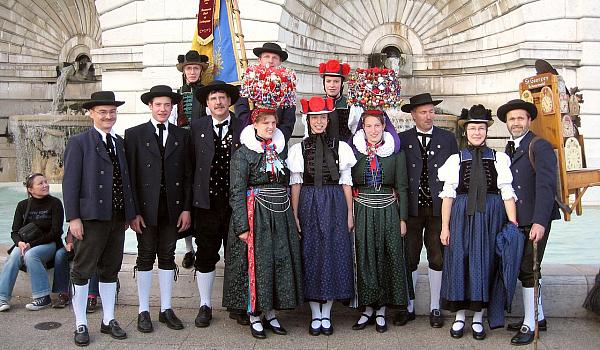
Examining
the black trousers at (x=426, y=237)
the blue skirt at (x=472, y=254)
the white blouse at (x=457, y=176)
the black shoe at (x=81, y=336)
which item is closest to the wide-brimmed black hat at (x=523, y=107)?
the white blouse at (x=457, y=176)

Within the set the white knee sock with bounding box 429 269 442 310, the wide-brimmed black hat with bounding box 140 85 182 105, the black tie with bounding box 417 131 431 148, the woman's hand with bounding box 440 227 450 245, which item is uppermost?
the wide-brimmed black hat with bounding box 140 85 182 105

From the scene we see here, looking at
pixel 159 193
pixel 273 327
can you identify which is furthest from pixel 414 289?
pixel 159 193

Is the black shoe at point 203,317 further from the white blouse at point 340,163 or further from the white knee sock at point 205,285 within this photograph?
the white blouse at point 340,163

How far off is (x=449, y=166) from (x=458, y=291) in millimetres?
931

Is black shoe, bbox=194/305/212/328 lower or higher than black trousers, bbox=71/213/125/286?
lower

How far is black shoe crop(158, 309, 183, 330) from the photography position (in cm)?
462

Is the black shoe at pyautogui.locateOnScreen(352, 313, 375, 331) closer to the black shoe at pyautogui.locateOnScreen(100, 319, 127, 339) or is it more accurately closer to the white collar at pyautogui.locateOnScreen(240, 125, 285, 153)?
the white collar at pyautogui.locateOnScreen(240, 125, 285, 153)

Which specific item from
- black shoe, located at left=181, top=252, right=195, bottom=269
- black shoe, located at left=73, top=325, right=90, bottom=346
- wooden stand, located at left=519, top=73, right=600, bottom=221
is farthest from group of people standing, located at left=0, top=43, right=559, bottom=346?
black shoe, located at left=181, top=252, right=195, bottom=269

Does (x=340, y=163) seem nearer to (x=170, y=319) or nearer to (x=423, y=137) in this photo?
(x=423, y=137)

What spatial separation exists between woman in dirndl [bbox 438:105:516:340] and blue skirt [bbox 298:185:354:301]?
747 millimetres

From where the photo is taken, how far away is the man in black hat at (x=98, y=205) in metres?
4.21

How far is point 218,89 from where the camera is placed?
472cm

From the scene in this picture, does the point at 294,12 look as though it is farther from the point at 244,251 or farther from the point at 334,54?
the point at 244,251

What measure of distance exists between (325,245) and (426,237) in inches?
37.1
